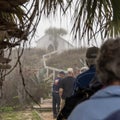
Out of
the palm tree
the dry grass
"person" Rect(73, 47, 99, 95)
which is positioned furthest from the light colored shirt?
the dry grass

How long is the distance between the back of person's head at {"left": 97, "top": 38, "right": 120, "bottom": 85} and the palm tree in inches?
76.3

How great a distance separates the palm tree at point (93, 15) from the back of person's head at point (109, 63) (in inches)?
76.3

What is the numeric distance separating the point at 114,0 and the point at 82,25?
0.40m

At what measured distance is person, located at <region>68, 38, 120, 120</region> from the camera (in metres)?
1.94

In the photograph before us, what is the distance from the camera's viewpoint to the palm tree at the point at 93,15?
4137 mm

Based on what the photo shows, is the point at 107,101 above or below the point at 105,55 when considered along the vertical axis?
below

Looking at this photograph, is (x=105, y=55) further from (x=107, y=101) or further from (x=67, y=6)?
(x=67, y=6)

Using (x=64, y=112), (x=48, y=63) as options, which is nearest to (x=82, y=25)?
(x=64, y=112)

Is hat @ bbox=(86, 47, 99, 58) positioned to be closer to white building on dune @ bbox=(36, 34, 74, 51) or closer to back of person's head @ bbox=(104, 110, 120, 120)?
back of person's head @ bbox=(104, 110, 120, 120)

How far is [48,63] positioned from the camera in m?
30.5

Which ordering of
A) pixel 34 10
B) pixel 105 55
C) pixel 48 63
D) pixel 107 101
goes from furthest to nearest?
1. pixel 48 63
2. pixel 34 10
3. pixel 105 55
4. pixel 107 101

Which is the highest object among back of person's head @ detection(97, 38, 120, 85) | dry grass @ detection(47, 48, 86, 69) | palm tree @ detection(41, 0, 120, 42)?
palm tree @ detection(41, 0, 120, 42)

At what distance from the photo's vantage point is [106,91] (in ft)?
6.52

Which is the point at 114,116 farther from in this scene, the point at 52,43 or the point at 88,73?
the point at 52,43
